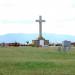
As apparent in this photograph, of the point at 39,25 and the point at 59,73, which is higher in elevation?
the point at 39,25

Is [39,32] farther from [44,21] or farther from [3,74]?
[3,74]

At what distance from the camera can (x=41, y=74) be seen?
16844mm

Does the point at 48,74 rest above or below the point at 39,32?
below

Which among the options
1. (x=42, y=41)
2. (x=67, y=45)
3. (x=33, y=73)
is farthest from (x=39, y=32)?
(x=33, y=73)

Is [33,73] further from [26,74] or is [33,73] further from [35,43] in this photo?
[35,43]

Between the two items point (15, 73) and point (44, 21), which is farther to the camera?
point (44, 21)

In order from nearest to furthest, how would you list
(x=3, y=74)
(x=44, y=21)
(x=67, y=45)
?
(x=3, y=74), (x=67, y=45), (x=44, y=21)

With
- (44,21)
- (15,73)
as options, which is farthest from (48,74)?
(44,21)

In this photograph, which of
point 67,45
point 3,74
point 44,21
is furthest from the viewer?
point 44,21

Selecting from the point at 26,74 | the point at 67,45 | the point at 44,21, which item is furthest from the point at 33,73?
the point at 44,21

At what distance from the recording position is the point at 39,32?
293 ft

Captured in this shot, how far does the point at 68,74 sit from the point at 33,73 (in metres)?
1.61

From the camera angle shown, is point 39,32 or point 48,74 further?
point 39,32

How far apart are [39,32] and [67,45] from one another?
40968mm
